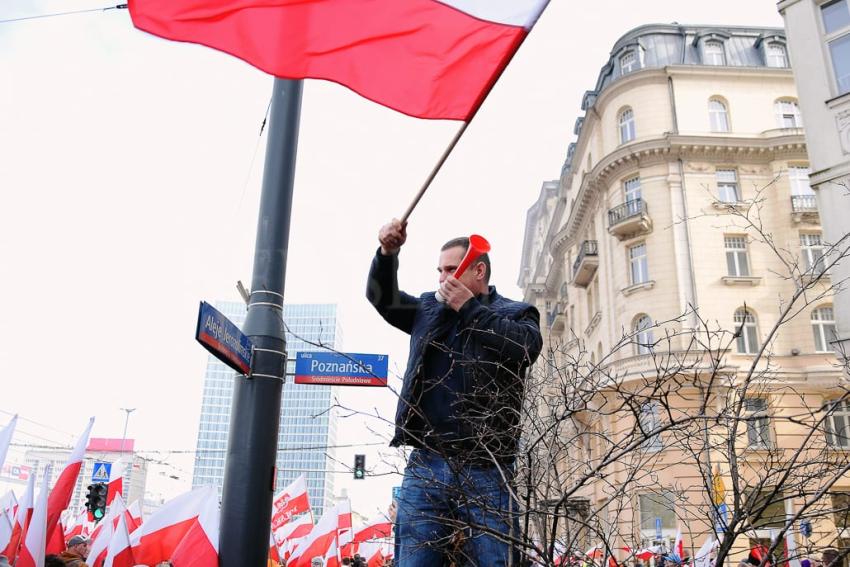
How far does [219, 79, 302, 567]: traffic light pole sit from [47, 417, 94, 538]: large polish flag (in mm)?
3308

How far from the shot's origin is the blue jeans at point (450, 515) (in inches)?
91.4

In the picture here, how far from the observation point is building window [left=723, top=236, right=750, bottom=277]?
30047 millimetres

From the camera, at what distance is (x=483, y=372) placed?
273 centimetres

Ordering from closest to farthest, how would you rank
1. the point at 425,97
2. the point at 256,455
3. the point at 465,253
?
the point at 465,253, the point at 425,97, the point at 256,455

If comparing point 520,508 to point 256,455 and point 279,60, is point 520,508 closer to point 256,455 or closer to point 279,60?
point 279,60

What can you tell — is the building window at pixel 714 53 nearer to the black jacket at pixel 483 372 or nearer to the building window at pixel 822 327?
the building window at pixel 822 327

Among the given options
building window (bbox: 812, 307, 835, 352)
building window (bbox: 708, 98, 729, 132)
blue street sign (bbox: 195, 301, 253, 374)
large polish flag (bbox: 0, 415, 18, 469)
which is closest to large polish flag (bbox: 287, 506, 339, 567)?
large polish flag (bbox: 0, 415, 18, 469)

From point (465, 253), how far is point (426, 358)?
45 cm

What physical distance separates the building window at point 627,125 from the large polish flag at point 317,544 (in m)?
23.9

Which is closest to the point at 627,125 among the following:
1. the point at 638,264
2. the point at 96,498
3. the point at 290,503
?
the point at 638,264

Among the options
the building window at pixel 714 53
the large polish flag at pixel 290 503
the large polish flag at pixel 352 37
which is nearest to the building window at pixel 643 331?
the large polish flag at pixel 352 37

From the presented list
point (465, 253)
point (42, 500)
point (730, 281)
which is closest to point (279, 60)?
point (465, 253)

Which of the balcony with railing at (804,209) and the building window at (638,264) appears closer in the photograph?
the balcony with railing at (804,209)

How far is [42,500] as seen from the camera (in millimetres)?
7738
